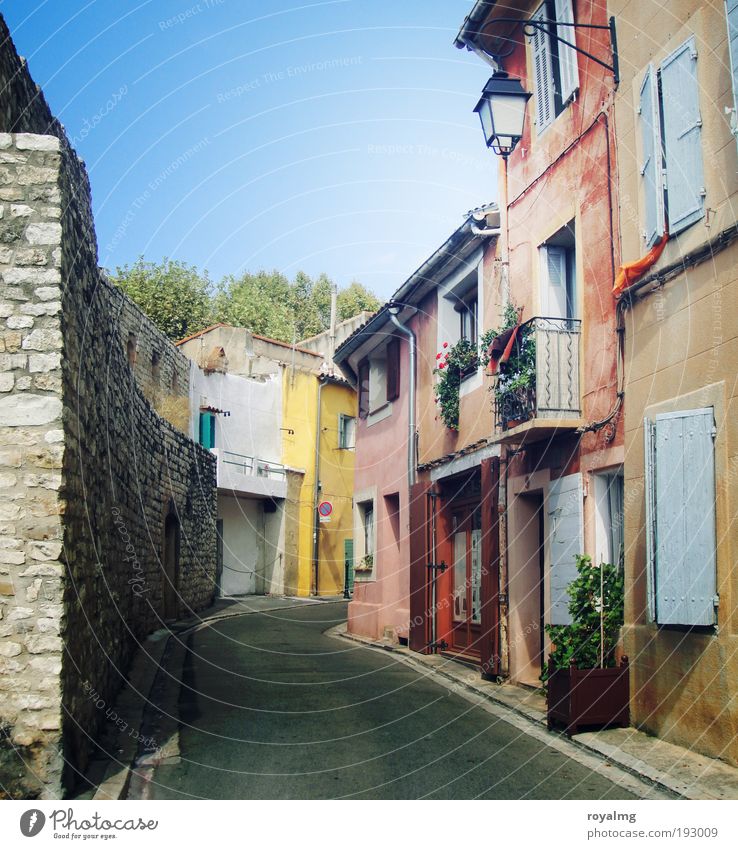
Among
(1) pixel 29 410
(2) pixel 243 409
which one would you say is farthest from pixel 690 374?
(2) pixel 243 409

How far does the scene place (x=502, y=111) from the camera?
942 centimetres

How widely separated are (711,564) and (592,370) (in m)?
2.70

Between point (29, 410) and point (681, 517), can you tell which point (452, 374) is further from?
point (29, 410)

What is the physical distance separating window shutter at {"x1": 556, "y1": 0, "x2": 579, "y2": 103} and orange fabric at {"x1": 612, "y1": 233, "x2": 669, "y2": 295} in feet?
8.06

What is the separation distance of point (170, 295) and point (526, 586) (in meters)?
21.5

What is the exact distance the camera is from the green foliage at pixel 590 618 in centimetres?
721

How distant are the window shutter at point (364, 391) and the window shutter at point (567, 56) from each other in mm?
7952

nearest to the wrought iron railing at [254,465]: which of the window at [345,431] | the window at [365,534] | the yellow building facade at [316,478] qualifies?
the yellow building facade at [316,478]

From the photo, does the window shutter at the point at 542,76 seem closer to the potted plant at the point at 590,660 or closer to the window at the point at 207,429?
the potted plant at the point at 590,660

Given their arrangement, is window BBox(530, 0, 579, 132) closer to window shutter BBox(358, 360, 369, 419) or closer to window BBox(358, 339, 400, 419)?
window BBox(358, 339, 400, 419)

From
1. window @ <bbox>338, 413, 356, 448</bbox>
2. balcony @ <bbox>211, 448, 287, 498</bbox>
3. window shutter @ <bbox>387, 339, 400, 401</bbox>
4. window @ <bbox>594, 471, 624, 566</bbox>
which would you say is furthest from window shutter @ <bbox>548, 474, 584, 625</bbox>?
window @ <bbox>338, 413, 356, 448</bbox>

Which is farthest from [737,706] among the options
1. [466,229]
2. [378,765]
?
[466,229]

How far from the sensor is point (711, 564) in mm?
6012

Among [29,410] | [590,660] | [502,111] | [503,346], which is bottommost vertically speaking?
[590,660]
